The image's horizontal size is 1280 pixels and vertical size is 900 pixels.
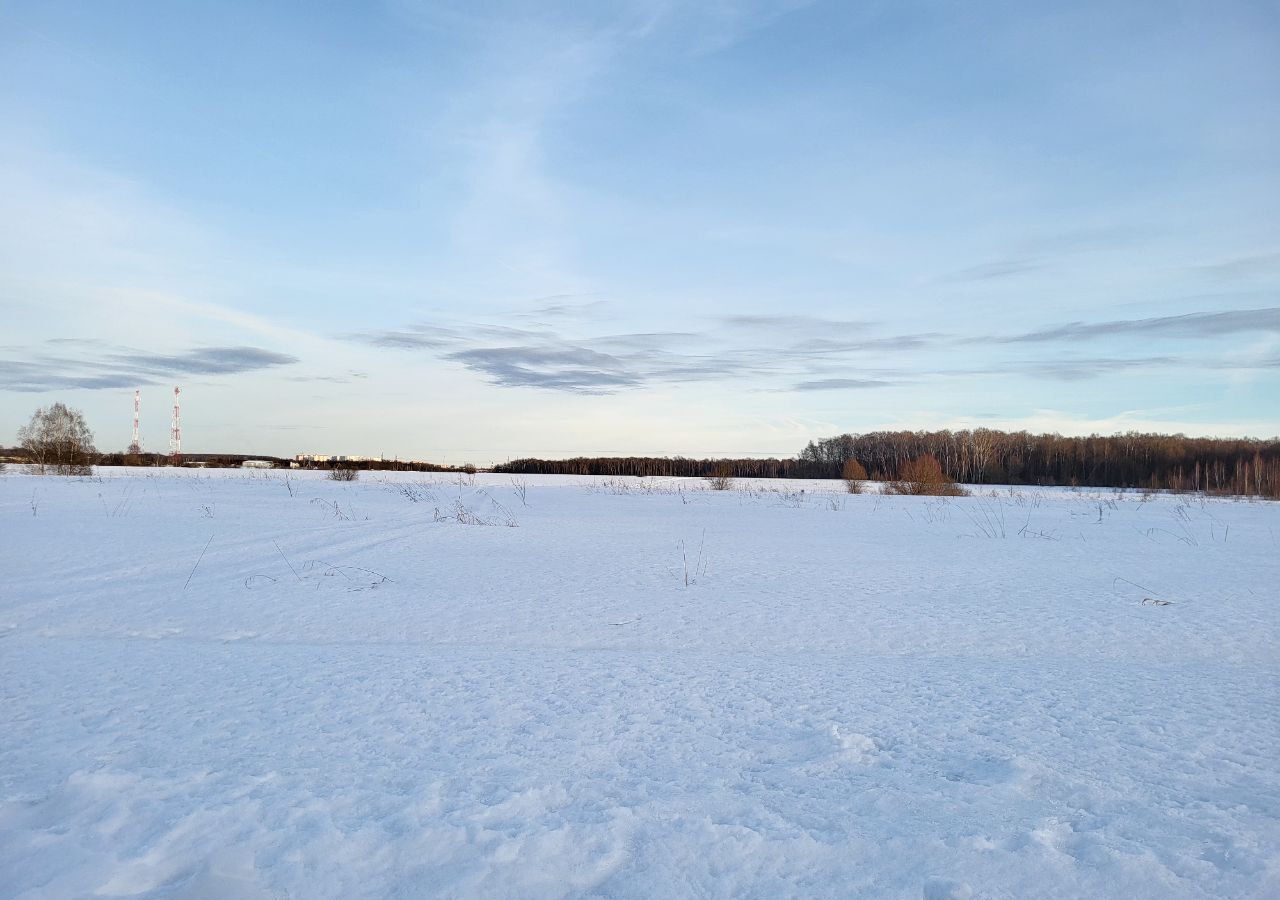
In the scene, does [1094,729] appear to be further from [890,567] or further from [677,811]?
[890,567]

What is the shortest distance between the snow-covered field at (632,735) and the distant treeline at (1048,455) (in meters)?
47.7

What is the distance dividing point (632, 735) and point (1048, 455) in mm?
65915

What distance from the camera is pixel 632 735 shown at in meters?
2.50

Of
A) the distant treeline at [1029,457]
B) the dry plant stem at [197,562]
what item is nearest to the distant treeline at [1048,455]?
the distant treeline at [1029,457]

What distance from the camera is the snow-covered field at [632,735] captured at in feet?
5.69

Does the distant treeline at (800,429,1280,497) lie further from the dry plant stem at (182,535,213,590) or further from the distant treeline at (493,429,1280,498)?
the dry plant stem at (182,535,213,590)

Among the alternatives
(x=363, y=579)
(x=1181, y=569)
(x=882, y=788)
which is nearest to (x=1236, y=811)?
(x=882, y=788)

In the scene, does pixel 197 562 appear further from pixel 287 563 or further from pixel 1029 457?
pixel 1029 457

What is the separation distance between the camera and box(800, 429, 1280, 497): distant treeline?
177 ft

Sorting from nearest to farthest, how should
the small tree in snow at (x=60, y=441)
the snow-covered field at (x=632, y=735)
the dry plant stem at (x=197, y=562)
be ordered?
the snow-covered field at (x=632, y=735), the dry plant stem at (x=197, y=562), the small tree in snow at (x=60, y=441)

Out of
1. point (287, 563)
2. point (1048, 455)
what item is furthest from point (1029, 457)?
point (287, 563)

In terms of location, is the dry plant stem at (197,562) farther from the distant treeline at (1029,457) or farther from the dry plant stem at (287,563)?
the distant treeline at (1029,457)

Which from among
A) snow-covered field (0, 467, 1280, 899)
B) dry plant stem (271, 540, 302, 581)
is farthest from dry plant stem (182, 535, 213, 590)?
dry plant stem (271, 540, 302, 581)

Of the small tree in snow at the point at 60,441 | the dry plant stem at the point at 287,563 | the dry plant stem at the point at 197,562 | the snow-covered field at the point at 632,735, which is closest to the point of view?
the snow-covered field at the point at 632,735
